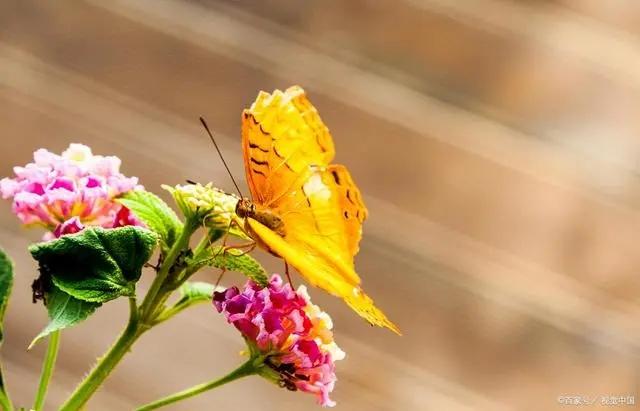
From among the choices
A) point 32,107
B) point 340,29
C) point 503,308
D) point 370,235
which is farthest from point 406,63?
point 32,107

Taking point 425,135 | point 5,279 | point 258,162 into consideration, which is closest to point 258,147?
point 258,162

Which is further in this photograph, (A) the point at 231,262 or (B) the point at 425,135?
(B) the point at 425,135

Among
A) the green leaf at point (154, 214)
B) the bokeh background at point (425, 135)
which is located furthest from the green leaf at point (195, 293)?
the bokeh background at point (425, 135)

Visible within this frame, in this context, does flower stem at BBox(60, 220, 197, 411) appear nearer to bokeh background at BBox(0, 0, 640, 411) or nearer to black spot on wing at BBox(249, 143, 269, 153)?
Result: black spot on wing at BBox(249, 143, 269, 153)

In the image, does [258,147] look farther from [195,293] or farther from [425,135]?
[425,135]

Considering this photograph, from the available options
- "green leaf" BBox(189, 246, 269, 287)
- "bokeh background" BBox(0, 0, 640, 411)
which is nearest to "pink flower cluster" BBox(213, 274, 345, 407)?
"green leaf" BBox(189, 246, 269, 287)
